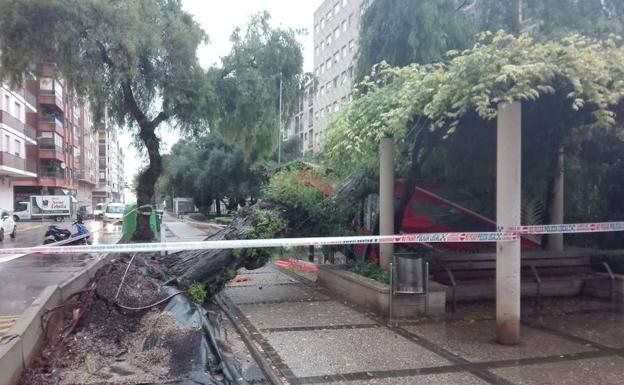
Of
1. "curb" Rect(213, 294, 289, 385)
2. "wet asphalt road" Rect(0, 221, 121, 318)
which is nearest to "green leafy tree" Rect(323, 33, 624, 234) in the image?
"curb" Rect(213, 294, 289, 385)

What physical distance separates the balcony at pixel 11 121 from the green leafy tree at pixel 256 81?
26.7 meters

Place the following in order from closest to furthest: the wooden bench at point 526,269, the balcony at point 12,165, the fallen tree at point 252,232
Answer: the fallen tree at point 252,232 → the wooden bench at point 526,269 → the balcony at point 12,165

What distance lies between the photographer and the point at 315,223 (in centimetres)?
970

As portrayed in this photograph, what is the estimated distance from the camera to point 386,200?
338 inches

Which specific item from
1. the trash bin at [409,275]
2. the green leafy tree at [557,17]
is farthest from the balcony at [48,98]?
the trash bin at [409,275]

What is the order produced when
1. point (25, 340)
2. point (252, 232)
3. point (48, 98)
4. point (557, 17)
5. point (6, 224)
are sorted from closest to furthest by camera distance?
point (25, 340) < point (252, 232) < point (557, 17) < point (6, 224) < point (48, 98)

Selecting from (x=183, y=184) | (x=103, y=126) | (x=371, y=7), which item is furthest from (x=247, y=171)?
(x=371, y=7)

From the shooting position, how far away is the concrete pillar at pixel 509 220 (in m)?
5.94

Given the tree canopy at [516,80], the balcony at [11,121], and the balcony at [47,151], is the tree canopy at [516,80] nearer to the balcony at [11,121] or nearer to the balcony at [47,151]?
the balcony at [11,121]

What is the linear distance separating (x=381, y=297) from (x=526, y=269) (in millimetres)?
2989

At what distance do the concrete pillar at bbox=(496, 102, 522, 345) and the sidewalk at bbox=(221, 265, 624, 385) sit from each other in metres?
0.28

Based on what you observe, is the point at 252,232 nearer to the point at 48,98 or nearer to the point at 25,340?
the point at 25,340

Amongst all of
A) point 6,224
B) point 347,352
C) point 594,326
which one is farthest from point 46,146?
point 594,326

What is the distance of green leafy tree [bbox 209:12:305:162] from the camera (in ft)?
55.9
